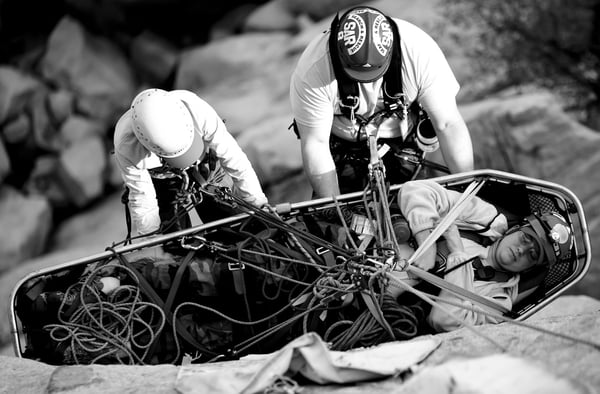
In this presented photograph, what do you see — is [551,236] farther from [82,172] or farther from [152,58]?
[152,58]

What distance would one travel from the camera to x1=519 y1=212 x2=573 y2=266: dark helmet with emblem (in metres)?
3.60

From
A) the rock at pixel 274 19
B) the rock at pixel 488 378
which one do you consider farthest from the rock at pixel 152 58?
the rock at pixel 488 378

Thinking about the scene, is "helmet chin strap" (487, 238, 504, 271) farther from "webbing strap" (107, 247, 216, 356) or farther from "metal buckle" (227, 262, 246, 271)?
"webbing strap" (107, 247, 216, 356)

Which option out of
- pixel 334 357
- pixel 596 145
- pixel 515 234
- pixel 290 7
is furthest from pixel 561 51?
pixel 334 357

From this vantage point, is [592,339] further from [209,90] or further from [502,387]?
[209,90]

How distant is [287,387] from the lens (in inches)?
108

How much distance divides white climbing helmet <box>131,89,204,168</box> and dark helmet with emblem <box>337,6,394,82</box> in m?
0.88

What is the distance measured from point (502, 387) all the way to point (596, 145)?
5.08 m

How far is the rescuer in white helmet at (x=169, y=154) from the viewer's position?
3449mm

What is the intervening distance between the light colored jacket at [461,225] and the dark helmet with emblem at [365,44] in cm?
65

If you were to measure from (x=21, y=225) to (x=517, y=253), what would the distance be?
29.2ft

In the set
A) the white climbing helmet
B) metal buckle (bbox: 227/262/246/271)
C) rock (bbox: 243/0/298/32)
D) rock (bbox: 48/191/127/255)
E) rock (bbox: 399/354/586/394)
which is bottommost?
rock (bbox: 48/191/127/255)

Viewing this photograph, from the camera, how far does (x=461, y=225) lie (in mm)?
3797

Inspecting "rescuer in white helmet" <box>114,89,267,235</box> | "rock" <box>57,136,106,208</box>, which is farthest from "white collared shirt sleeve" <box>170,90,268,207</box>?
"rock" <box>57,136,106,208</box>
